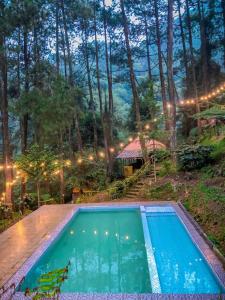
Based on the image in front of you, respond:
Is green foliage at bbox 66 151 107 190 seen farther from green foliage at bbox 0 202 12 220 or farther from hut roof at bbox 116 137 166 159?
green foliage at bbox 0 202 12 220

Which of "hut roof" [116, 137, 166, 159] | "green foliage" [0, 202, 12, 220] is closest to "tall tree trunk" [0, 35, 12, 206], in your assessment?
"green foliage" [0, 202, 12, 220]

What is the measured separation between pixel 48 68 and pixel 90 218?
779cm

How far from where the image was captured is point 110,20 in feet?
64.6

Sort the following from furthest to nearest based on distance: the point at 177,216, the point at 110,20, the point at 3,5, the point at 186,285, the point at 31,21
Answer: the point at 110,20 → the point at 31,21 → the point at 3,5 → the point at 177,216 → the point at 186,285

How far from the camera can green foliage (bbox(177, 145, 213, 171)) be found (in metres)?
12.9

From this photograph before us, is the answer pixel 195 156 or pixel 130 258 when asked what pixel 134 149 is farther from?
pixel 130 258

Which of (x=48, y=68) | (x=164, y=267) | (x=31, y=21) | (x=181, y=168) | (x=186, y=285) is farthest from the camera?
(x=48, y=68)

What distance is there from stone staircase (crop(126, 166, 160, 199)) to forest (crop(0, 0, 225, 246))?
702 mm

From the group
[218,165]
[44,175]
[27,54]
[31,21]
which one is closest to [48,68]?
[27,54]

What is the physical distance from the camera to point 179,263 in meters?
6.05

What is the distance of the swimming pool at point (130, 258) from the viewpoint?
5.15 meters

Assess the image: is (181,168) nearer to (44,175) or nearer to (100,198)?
(100,198)

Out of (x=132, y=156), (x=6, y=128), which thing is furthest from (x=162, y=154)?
(x=6, y=128)

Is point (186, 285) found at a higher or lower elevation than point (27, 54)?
lower
